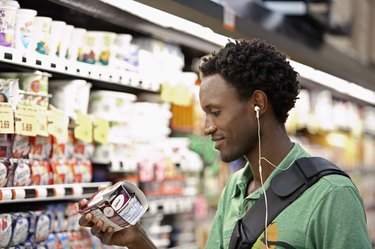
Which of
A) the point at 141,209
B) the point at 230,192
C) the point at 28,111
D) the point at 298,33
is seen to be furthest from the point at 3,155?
the point at 298,33

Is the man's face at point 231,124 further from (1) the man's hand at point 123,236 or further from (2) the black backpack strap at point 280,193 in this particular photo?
(1) the man's hand at point 123,236

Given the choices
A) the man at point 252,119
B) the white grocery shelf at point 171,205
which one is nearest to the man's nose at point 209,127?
the man at point 252,119

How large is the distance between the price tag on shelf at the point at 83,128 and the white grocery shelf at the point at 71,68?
207 millimetres

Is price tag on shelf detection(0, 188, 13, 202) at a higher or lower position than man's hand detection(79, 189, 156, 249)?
higher

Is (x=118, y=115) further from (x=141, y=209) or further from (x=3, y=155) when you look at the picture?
(x=141, y=209)

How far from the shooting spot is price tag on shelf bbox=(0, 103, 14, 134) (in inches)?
121

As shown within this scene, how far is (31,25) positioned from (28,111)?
0.38 metres

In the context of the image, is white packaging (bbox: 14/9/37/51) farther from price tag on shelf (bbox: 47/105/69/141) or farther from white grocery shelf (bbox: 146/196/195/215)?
white grocery shelf (bbox: 146/196/195/215)

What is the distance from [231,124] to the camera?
259 centimetres

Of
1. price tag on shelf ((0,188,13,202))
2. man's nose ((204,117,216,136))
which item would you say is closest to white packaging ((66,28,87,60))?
price tag on shelf ((0,188,13,202))

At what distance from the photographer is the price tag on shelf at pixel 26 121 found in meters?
3.20

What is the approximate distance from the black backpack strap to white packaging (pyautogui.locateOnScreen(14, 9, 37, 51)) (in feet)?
4.16

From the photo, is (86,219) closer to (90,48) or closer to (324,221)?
(324,221)

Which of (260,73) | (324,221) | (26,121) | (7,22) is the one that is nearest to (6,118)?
(26,121)
